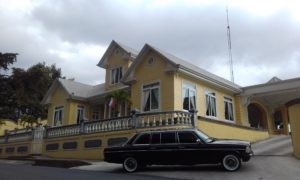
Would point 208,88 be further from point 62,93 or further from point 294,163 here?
point 62,93

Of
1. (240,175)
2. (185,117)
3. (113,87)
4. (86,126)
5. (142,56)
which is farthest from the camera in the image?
(113,87)

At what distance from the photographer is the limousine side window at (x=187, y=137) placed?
13.5 m

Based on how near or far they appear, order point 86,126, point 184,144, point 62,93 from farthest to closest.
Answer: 1. point 62,93
2. point 86,126
3. point 184,144

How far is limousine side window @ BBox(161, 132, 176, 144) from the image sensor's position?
13781 millimetres

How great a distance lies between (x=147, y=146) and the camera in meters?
13.9

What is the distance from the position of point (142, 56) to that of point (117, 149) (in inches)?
409

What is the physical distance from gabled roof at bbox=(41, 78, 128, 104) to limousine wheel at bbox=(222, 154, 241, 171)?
16.9m

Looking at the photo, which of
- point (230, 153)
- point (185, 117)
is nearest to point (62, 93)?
point (185, 117)

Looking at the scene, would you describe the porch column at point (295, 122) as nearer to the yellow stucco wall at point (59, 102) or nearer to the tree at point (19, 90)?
the yellow stucco wall at point (59, 102)

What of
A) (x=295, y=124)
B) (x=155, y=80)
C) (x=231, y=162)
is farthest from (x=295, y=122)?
(x=155, y=80)

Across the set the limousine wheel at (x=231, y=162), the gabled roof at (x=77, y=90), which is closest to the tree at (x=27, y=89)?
the gabled roof at (x=77, y=90)

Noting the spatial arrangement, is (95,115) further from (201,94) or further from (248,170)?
(248,170)

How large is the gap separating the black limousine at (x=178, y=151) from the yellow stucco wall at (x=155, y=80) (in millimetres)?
6953

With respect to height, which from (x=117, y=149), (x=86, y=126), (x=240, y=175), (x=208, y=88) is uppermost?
(x=208, y=88)
